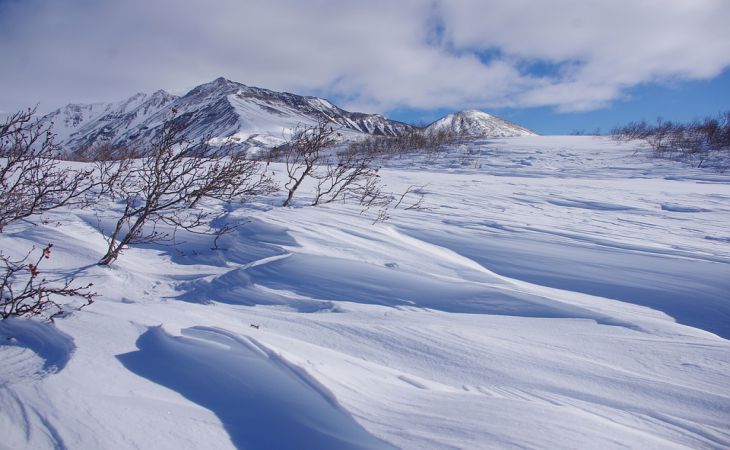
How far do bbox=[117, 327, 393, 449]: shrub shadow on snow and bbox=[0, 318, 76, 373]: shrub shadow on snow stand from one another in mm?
226

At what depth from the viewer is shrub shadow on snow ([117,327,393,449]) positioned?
1.27 meters

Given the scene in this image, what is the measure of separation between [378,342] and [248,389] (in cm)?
74

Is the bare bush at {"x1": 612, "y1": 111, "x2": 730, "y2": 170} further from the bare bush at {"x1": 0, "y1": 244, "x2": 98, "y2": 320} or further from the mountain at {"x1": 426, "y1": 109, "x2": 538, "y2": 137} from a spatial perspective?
the mountain at {"x1": 426, "y1": 109, "x2": 538, "y2": 137}

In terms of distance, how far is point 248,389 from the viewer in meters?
1.48

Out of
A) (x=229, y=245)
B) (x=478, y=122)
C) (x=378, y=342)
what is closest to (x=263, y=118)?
(x=478, y=122)

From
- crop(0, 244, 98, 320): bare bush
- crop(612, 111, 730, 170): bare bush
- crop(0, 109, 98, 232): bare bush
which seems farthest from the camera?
crop(612, 111, 730, 170): bare bush

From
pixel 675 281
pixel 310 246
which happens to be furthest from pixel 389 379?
pixel 675 281

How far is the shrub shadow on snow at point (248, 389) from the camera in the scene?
4.18 ft

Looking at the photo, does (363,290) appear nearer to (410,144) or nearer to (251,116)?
(410,144)

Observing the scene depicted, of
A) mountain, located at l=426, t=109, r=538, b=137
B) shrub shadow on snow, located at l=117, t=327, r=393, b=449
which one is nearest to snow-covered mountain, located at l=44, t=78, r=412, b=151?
mountain, located at l=426, t=109, r=538, b=137

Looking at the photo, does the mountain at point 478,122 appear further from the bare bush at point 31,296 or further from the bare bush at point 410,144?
the bare bush at point 31,296

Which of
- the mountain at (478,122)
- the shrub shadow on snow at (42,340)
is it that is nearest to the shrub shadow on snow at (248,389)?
the shrub shadow on snow at (42,340)

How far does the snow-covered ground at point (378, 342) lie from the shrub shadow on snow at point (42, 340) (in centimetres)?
1

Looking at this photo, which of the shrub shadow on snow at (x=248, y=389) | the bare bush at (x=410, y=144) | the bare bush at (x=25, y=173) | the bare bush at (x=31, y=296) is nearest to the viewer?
the shrub shadow on snow at (x=248, y=389)
